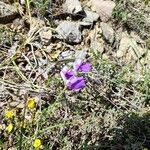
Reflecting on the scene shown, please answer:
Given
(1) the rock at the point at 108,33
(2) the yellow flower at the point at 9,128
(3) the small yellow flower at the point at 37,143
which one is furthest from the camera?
(1) the rock at the point at 108,33

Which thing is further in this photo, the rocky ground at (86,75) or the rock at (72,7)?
the rock at (72,7)

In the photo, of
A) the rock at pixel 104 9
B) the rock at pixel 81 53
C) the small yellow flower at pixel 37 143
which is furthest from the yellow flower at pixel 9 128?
the rock at pixel 104 9

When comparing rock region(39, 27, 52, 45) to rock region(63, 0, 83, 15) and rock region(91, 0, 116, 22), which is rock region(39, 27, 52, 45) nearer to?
rock region(63, 0, 83, 15)

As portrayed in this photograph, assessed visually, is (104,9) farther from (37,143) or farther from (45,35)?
(37,143)

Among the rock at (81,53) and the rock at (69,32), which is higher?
the rock at (69,32)

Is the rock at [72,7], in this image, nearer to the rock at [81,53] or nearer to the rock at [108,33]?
the rock at [108,33]

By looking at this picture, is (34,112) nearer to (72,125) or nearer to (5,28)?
(72,125)

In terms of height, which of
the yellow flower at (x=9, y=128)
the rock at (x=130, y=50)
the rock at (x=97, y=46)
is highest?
the rock at (x=97, y=46)

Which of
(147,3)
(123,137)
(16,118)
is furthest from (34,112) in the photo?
(147,3)

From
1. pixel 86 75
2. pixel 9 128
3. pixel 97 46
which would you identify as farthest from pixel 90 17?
pixel 9 128
